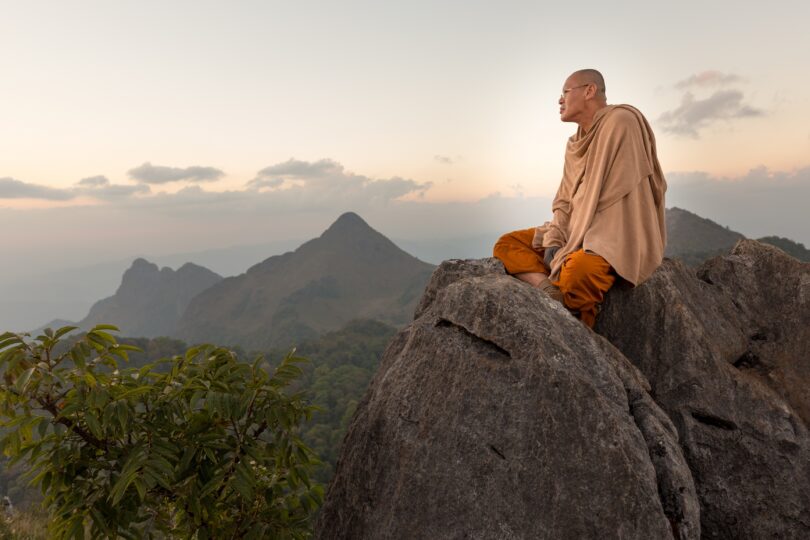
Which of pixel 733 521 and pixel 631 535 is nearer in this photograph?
pixel 631 535

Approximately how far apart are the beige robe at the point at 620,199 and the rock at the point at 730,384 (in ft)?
1.28

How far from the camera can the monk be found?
5953 mm

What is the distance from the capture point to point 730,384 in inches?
231

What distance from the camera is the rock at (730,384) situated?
554cm

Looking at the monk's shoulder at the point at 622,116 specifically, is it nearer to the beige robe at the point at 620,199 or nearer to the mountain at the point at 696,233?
the beige robe at the point at 620,199

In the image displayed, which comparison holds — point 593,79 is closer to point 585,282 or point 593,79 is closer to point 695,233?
point 585,282

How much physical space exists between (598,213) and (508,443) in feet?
10.5

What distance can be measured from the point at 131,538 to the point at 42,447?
879mm

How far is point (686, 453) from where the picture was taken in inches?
219

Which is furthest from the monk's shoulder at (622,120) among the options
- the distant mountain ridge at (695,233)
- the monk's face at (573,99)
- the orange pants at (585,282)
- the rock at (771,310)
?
the distant mountain ridge at (695,233)

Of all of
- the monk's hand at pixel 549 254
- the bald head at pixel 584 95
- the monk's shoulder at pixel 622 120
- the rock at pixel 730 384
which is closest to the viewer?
the rock at pixel 730 384

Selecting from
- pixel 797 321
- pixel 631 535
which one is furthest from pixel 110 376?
pixel 797 321

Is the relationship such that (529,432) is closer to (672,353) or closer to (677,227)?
(672,353)

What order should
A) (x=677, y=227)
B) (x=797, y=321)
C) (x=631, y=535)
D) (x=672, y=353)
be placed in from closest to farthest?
(x=631, y=535), (x=672, y=353), (x=797, y=321), (x=677, y=227)
